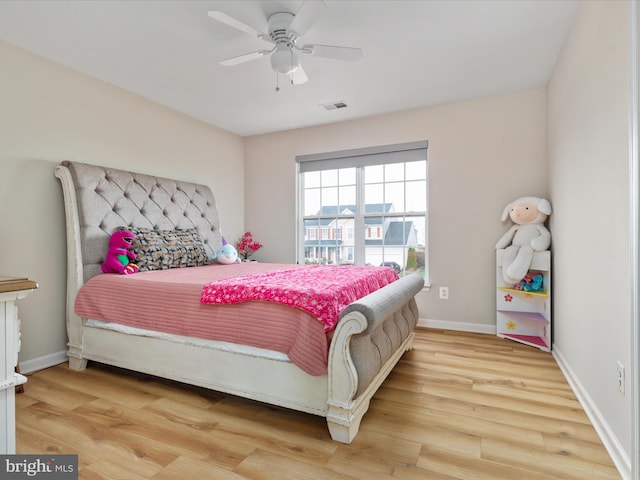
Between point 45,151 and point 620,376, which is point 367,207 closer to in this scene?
point 620,376

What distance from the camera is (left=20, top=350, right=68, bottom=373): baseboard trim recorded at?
245 centimetres

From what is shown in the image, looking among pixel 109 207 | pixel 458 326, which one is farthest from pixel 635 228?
pixel 109 207

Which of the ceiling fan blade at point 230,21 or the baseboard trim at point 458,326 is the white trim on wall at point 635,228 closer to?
the ceiling fan blade at point 230,21

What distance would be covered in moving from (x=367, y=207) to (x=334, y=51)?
2093mm

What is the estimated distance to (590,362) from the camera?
1880 millimetres

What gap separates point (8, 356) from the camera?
0.97 m

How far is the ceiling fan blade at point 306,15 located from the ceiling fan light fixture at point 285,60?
163 mm

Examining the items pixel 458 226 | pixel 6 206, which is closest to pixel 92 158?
pixel 6 206

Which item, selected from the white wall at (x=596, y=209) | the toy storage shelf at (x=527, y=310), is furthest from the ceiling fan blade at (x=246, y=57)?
the toy storage shelf at (x=527, y=310)

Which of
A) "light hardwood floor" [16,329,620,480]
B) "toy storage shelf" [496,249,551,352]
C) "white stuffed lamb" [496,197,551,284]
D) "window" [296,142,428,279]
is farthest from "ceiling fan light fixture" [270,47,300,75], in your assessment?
"toy storage shelf" [496,249,551,352]

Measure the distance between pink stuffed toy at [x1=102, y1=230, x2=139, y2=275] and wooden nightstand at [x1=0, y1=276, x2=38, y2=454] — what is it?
1682 mm

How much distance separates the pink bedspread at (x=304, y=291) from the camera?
5.47ft

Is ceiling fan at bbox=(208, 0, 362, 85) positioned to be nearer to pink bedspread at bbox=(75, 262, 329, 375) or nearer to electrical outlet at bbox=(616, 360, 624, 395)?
pink bedspread at bbox=(75, 262, 329, 375)

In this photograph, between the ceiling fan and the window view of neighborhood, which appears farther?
the window view of neighborhood
